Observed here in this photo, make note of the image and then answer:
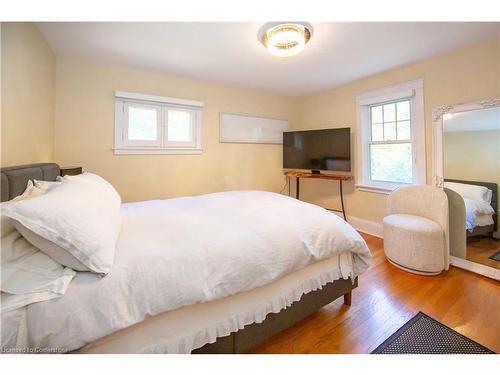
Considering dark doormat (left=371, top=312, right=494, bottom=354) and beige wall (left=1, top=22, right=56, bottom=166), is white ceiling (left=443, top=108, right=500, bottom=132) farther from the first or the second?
beige wall (left=1, top=22, right=56, bottom=166)

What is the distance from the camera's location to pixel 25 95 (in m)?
1.59

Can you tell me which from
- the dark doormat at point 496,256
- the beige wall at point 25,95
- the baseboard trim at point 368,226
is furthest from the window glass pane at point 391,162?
the beige wall at point 25,95

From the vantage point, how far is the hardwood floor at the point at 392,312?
1255mm

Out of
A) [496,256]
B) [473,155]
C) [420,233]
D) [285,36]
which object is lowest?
[496,256]

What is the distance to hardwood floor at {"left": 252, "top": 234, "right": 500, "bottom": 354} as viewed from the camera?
4.12ft

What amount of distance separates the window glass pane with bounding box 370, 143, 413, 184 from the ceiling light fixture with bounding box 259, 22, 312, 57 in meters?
2.04

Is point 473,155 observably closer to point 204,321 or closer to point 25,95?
point 204,321

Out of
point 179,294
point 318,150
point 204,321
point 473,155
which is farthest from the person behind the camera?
point 318,150

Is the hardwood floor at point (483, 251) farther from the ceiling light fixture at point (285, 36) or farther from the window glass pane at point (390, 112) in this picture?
the ceiling light fixture at point (285, 36)

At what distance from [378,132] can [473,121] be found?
3.55ft

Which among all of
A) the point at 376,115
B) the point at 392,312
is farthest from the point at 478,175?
the point at 392,312

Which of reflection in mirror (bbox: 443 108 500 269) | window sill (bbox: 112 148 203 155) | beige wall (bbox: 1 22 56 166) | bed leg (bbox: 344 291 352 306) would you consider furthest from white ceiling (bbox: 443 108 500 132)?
beige wall (bbox: 1 22 56 166)
